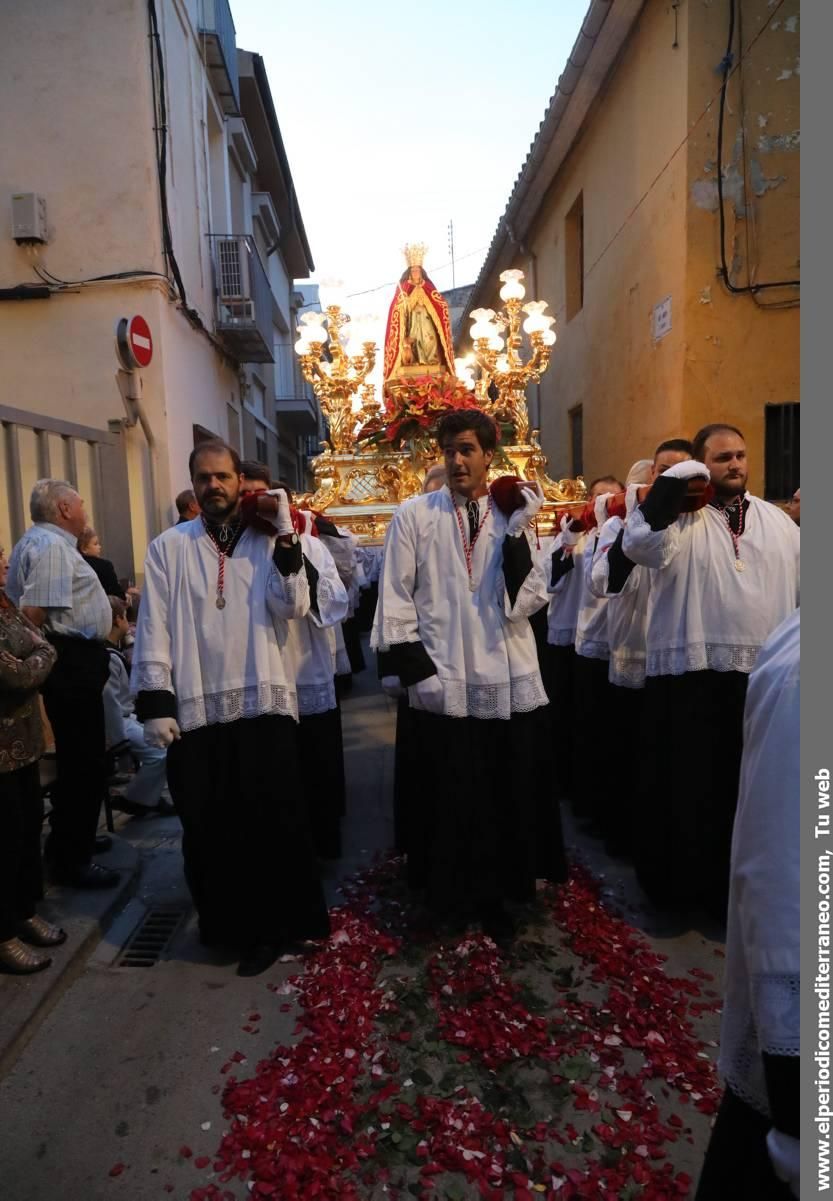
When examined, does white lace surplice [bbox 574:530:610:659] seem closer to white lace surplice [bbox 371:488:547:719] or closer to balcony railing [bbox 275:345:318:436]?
white lace surplice [bbox 371:488:547:719]

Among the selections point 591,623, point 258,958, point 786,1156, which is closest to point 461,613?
point 591,623

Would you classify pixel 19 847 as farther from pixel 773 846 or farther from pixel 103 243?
pixel 103 243

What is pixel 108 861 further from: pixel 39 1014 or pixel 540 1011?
pixel 540 1011

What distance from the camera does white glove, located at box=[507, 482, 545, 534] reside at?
3.05 metres

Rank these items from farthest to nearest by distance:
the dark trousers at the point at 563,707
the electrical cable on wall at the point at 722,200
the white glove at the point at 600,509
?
the electrical cable on wall at the point at 722,200 < the dark trousers at the point at 563,707 < the white glove at the point at 600,509

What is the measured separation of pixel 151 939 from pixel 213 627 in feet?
4.96

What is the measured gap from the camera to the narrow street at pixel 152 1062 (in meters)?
2.09

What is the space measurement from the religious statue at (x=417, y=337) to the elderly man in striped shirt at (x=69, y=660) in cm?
703

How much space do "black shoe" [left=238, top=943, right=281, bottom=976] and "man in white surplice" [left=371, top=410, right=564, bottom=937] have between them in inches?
26.3

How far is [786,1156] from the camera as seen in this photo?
0.98 m

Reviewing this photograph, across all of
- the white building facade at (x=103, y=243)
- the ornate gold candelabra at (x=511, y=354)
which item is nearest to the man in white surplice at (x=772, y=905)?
the white building facade at (x=103, y=243)

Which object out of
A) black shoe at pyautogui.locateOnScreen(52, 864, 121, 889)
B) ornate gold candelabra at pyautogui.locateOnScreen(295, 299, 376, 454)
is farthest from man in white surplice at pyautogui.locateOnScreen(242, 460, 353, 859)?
ornate gold candelabra at pyautogui.locateOnScreen(295, 299, 376, 454)

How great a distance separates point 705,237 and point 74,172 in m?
6.47

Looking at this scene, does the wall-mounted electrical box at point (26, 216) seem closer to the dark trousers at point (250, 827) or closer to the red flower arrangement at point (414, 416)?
the red flower arrangement at point (414, 416)
